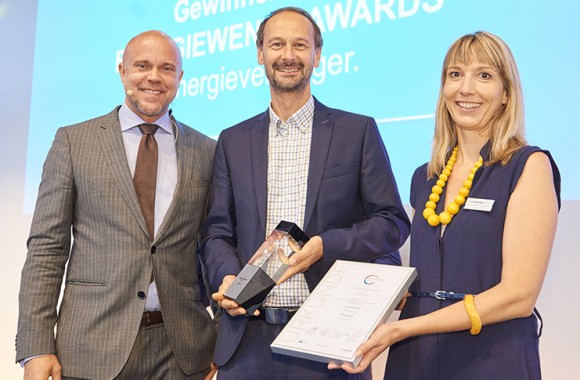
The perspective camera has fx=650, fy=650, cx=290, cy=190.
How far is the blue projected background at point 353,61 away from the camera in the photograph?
8.45 feet

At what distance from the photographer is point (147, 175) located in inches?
92.3

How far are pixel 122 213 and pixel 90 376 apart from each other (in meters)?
0.56

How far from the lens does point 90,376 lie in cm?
219

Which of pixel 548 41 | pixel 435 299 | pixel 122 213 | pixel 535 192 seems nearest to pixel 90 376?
pixel 122 213

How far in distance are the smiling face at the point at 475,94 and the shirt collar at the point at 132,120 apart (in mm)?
1117

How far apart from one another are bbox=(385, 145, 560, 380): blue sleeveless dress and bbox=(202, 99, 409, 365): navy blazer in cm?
27

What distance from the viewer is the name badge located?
67.1 inches

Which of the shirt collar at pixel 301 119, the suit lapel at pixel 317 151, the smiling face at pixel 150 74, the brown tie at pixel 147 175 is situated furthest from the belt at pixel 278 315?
the smiling face at pixel 150 74

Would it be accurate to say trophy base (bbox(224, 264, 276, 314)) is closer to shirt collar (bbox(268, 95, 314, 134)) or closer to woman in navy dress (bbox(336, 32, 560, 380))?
woman in navy dress (bbox(336, 32, 560, 380))

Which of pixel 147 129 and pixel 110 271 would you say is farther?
pixel 147 129

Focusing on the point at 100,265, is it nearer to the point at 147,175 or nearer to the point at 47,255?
the point at 47,255

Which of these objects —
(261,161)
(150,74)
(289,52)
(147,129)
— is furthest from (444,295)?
(150,74)

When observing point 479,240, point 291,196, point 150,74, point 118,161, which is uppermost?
point 150,74

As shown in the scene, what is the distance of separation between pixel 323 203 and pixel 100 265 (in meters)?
0.80
